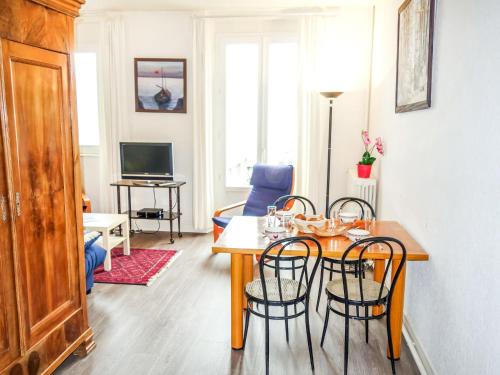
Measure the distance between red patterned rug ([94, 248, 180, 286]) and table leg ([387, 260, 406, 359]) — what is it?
216 centimetres

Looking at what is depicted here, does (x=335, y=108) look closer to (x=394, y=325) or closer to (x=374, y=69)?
(x=374, y=69)

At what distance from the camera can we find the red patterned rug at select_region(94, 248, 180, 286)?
156 inches

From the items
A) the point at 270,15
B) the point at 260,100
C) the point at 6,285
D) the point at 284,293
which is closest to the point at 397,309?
the point at 284,293

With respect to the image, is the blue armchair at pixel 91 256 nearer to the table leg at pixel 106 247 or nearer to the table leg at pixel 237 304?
the table leg at pixel 106 247

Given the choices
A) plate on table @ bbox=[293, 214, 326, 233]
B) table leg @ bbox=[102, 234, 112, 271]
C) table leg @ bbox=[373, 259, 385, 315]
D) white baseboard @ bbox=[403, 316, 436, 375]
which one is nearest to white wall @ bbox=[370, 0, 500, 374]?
white baseboard @ bbox=[403, 316, 436, 375]

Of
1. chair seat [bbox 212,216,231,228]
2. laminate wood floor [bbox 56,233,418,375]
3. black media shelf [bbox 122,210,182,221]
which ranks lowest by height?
laminate wood floor [bbox 56,233,418,375]

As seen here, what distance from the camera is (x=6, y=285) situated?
207 cm

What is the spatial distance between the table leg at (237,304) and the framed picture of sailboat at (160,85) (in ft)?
10.3

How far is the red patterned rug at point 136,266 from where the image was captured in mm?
3951

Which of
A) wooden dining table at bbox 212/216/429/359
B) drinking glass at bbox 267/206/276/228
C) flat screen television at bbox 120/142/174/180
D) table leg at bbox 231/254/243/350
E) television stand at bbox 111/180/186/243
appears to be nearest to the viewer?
wooden dining table at bbox 212/216/429/359

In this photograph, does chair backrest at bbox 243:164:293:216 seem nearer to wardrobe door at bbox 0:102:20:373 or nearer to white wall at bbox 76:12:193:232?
white wall at bbox 76:12:193:232

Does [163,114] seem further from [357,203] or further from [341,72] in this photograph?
[357,203]

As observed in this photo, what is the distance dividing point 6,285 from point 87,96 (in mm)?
4070

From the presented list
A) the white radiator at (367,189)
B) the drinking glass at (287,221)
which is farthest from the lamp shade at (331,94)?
the drinking glass at (287,221)
